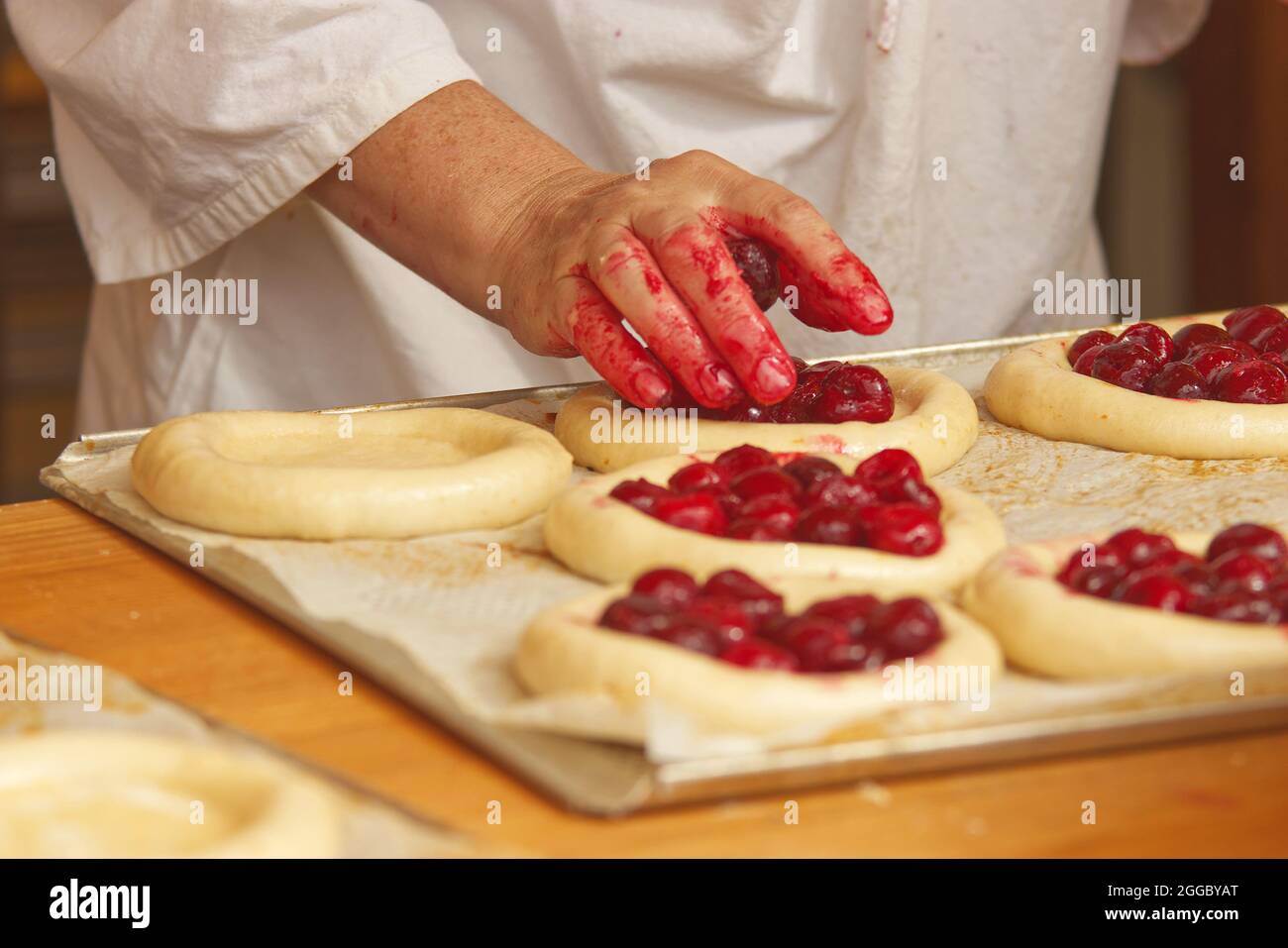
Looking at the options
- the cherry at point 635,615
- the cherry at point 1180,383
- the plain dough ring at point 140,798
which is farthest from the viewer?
the cherry at point 1180,383

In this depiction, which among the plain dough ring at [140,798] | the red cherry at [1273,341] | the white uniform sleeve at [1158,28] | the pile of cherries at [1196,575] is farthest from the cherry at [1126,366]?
the plain dough ring at [140,798]

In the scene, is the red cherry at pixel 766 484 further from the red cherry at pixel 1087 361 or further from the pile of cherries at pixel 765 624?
the red cherry at pixel 1087 361

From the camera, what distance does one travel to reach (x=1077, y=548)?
4.65ft

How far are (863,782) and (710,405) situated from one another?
73 cm

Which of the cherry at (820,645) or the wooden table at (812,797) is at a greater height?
the cherry at (820,645)

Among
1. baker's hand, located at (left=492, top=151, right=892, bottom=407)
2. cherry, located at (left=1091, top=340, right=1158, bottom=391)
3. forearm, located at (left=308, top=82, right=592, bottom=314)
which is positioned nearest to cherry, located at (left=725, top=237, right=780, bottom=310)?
baker's hand, located at (left=492, top=151, right=892, bottom=407)

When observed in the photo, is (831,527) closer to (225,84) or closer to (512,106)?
(225,84)

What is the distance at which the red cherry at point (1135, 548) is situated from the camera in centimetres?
133

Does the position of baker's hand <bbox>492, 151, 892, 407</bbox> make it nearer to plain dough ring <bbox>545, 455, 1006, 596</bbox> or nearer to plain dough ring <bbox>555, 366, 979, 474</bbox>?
plain dough ring <bbox>555, 366, 979, 474</bbox>

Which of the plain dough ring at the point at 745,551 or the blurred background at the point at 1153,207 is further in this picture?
the blurred background at the point at 1153,207

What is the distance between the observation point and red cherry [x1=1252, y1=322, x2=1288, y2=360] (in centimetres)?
207

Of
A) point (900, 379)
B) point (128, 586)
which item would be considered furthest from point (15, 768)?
point (900, 379)

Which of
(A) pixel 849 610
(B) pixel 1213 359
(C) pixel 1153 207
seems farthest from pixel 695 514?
(C) pixel 1153 207

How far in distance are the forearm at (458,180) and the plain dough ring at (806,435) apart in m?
0.22
